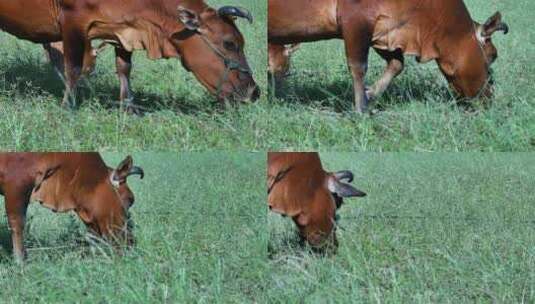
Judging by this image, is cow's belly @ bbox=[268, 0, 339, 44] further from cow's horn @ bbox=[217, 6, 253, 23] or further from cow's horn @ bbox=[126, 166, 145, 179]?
cow's horn @ bbox=[126, 166, 145, 179]

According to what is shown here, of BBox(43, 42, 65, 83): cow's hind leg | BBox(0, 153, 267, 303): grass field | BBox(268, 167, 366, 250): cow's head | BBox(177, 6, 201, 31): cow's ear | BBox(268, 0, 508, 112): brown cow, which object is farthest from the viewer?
BBox(43, 42, 65, 83): cow's hind leg

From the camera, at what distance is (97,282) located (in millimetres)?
5328

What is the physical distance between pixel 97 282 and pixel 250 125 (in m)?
1.12

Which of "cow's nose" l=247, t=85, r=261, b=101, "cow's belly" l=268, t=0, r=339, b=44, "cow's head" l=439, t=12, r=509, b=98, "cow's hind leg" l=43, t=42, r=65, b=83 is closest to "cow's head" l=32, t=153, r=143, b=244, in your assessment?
"cow's hind leg" l=43, t=42, r=65, b=83

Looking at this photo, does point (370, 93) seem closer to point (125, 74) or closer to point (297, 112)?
point (297, 112)

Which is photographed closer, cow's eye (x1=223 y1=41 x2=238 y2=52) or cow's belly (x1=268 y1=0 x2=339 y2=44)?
cow's belly (x1=268 y1=0 x2=339 y2=44)

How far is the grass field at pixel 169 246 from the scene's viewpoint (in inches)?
208

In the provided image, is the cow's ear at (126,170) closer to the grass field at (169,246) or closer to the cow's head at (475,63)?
the grass field at (169,246)

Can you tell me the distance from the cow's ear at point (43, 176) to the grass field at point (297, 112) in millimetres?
138

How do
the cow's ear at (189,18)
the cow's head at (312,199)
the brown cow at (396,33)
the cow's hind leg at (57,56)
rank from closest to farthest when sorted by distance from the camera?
the brown cow at (396,33) → the cow's ear at (189,18) → the cow's head at (312,199) → the cow's hind leg at (57,56)

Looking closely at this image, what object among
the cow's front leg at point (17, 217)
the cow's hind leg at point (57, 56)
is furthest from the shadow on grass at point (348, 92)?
the cow's front leg at point (17, 217)

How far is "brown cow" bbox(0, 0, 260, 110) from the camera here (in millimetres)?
5461

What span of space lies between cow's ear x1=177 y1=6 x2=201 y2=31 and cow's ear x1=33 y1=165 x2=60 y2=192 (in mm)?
1017

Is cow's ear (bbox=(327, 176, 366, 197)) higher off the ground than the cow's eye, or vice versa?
the cow's eye
